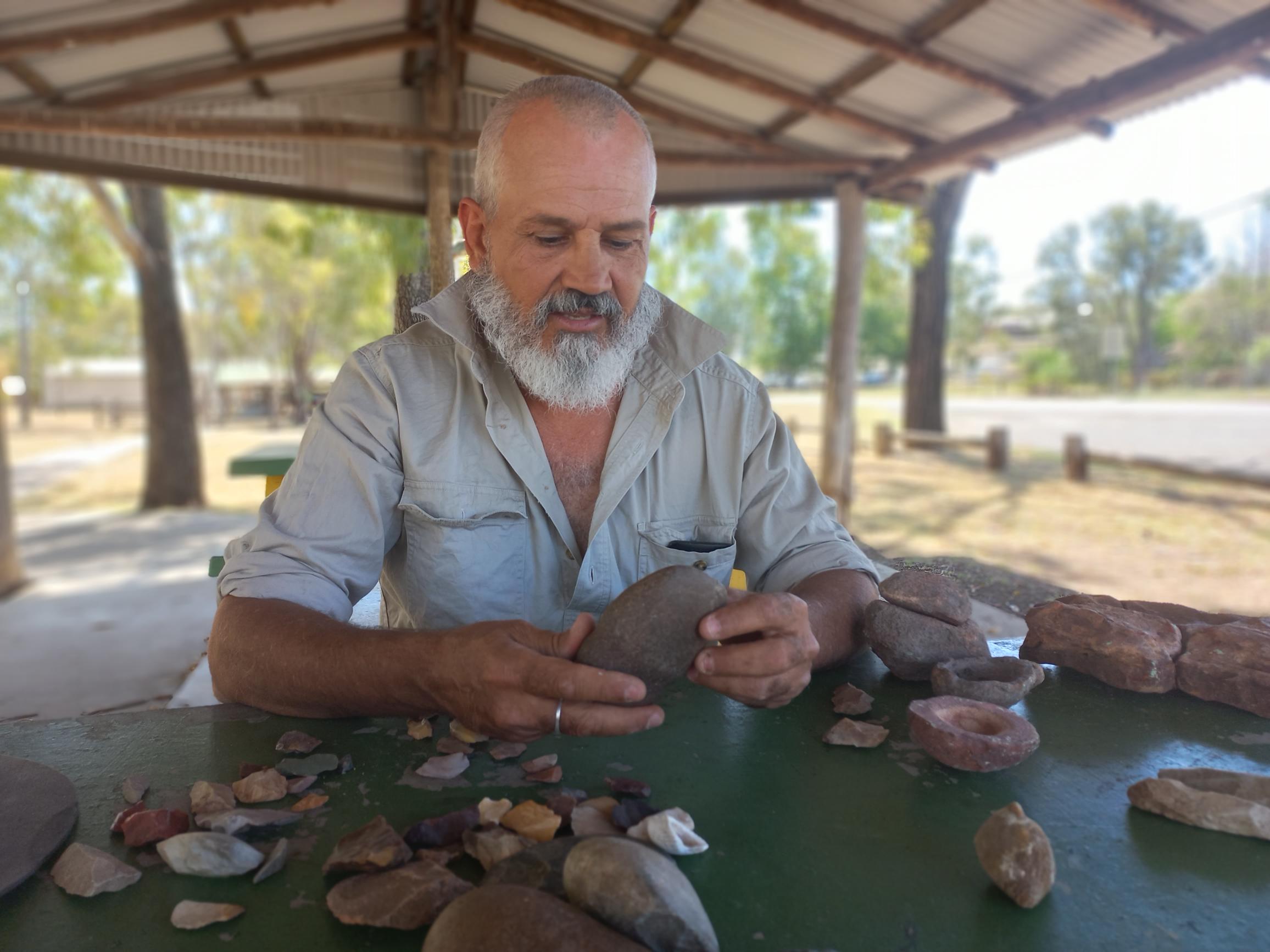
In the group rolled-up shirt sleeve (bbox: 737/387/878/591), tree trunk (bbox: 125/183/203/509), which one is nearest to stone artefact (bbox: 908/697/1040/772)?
rolled-up shirt sleeve (bbox: 737/387/878/591)

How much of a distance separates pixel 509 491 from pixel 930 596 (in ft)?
3.15

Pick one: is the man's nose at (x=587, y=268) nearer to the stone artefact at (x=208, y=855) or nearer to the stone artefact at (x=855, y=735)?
the stone artefact at (x=855, y=735)

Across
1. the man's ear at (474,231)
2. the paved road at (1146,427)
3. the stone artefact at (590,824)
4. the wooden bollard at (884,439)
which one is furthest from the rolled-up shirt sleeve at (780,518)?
the wooden bollard at (884,439)

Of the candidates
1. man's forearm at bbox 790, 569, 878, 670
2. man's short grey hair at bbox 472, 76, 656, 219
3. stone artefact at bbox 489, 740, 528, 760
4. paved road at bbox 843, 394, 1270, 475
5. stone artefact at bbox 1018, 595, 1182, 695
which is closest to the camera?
stone artefact at bbox 489, 740, 528, 760

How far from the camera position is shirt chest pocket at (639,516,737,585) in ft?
7.14

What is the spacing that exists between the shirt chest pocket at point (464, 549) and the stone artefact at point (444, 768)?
72 centimetres

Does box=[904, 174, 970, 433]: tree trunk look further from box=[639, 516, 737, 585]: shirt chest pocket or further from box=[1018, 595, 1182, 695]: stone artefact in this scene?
box=[1018, 595, 1182, 695]: stone artefact

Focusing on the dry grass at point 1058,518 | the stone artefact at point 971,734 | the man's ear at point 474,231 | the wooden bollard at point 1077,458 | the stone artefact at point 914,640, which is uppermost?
the man's ear at point 474,231

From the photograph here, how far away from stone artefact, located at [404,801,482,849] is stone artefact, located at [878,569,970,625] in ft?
3.05

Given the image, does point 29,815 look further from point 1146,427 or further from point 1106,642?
point 1146,427

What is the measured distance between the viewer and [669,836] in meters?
1.14

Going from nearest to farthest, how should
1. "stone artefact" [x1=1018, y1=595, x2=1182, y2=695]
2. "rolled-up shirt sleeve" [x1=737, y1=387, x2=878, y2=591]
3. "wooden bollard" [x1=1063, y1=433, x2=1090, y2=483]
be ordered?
"stone artefact" [x1=1018, y1=595, x2=1182, y2=695]
"rolled-up shirt sleeve" [x1=737, y1=387, x2=878, y2=591]
"wooden bollard" [x1=1063, y1=433, x2=1090, y2=483]

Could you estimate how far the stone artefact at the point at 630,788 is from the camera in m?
1.28

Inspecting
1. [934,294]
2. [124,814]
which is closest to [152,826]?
[124,814]
